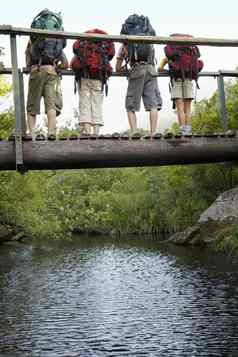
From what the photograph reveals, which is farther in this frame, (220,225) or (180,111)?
(220,225)

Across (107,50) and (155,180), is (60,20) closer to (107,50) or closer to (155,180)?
(107,50)

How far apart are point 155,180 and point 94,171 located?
1608 cm

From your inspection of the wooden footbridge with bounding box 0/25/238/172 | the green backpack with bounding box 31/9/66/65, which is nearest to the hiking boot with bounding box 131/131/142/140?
the wooden footbridge with bounding box 0/25/238/172

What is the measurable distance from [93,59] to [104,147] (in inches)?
55.8

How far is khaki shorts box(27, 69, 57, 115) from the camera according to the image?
922cm

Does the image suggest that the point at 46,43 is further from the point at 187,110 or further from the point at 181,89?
the point at 187,110

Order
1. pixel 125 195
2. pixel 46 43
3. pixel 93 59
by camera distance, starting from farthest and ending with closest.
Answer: pixel 125 195, pixel 93 59, pixel 46 43

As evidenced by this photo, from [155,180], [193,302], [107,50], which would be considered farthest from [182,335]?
[155,180]

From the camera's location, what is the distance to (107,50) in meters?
9.48

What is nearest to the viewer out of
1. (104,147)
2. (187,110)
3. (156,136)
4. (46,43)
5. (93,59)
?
(104,147)

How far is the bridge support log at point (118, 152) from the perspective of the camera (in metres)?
8.65

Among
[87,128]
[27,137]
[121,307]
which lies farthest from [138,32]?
[121,307]

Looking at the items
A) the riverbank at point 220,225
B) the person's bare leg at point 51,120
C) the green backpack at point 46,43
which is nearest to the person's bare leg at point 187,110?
the person's bare leg at point 51,120

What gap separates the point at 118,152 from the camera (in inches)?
351
